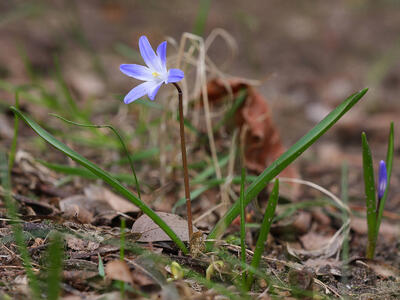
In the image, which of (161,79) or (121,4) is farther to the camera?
(121,4)

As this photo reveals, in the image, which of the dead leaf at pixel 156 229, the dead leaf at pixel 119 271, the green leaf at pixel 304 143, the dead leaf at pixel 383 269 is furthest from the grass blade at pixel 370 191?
the dead leaf at pixel 119 271

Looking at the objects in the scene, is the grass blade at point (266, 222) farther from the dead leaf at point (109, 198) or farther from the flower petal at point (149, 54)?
the dead leaf at point (109, 198)

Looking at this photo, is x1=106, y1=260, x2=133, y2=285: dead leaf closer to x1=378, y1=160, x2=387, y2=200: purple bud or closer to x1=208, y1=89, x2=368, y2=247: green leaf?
x1=208, y1=89, x2=368, y2=247: green leaf

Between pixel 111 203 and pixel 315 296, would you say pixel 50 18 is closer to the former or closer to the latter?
pixel 111 203

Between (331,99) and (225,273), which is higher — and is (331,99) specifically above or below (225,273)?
above

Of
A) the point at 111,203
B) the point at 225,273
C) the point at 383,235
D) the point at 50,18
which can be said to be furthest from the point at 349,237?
the point at 50,18

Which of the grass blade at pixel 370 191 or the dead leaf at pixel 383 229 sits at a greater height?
the grass blade at pixel 370 191

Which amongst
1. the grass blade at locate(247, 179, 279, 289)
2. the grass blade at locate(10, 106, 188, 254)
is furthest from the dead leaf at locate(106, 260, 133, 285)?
the grass blade at locate(247, 179, 279, 289)
